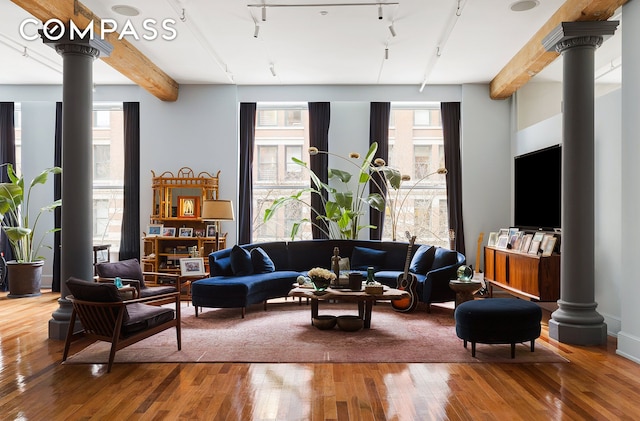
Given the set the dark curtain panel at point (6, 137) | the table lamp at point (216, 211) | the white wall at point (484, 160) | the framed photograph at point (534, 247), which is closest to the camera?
the framed photograph at point (534, 247)

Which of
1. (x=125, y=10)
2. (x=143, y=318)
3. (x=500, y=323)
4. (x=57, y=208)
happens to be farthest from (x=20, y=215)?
(x=500, y=323)

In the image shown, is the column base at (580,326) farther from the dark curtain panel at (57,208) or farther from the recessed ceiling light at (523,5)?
the dark curtain panel at (57,208)

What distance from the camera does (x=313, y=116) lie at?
29.7 feet

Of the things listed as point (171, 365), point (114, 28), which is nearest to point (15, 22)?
point (114, 28)

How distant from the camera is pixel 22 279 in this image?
331 inches

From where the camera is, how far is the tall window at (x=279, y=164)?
926 centimetres

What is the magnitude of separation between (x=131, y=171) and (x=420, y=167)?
4947mm

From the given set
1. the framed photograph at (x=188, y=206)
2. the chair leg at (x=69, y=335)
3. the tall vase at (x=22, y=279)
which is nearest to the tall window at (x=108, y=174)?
the tall vase at (x=22, y=279)

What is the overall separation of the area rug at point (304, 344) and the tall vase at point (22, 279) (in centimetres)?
334

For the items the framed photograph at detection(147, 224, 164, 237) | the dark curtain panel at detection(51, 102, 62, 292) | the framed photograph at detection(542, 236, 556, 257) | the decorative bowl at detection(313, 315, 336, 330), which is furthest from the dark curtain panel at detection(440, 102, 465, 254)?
the dark curtain panel at detection(51, 102, 62, 292)

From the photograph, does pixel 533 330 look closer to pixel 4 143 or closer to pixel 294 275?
pixel 294 275

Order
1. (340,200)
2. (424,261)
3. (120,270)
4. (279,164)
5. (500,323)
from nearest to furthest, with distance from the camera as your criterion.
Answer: (500,323) → (120,270) → (424,261) → (340,200) → (279,164)

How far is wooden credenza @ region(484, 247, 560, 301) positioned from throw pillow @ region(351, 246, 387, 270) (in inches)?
64.6

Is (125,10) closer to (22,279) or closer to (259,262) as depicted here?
(259,262)
